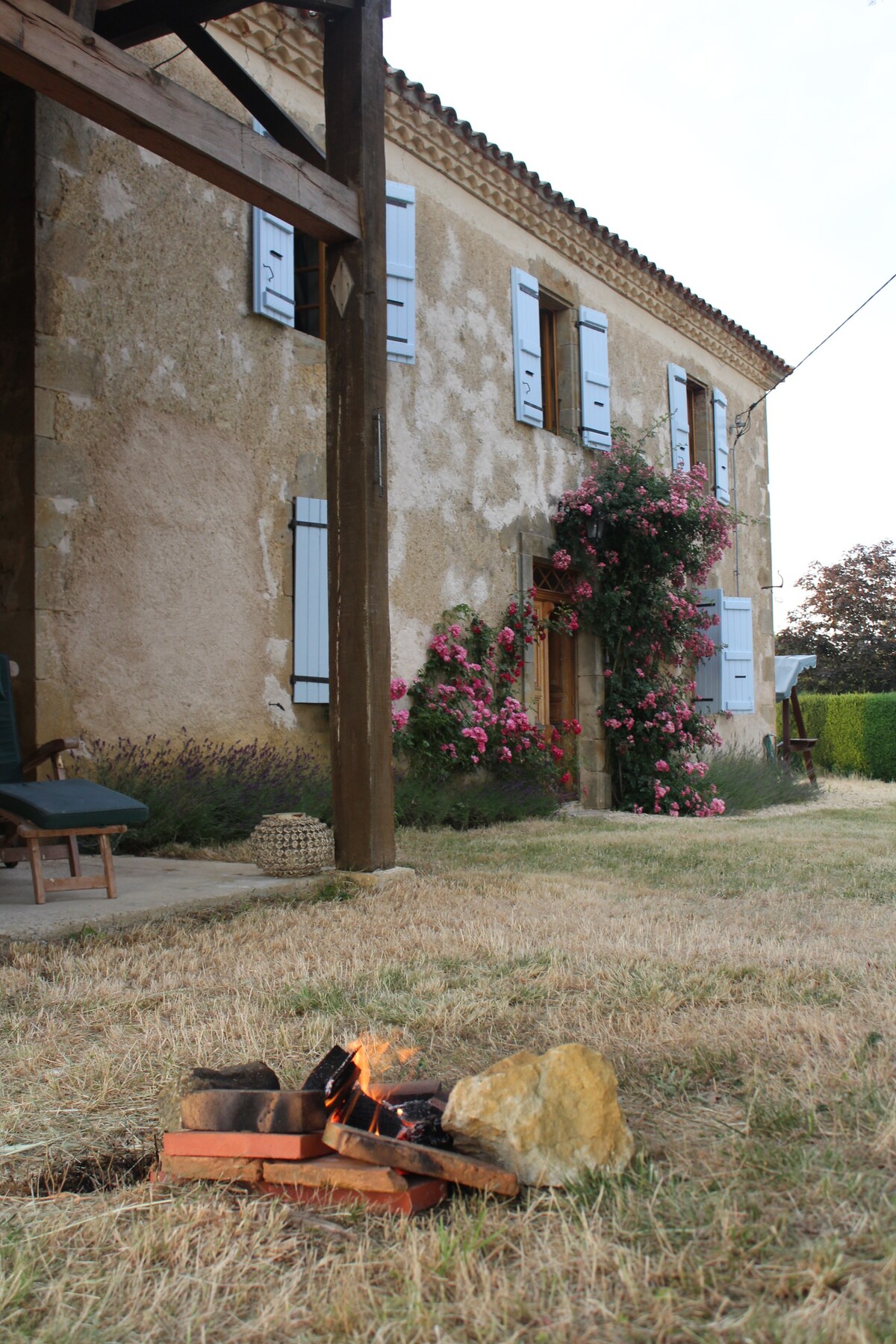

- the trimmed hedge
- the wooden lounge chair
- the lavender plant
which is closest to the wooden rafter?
the wooden lounge chair

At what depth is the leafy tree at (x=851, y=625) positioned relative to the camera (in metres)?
23.6

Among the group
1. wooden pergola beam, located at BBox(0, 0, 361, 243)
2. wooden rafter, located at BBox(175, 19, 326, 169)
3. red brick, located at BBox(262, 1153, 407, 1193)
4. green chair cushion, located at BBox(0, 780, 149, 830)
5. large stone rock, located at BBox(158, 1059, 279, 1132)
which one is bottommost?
red brick, located at BBox(262, 1153, 407, 1193)

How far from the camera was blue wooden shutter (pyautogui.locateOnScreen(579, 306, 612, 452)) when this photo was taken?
30.7 feet

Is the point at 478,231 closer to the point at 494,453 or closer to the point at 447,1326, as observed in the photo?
the point at 494,453

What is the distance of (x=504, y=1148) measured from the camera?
1.50m

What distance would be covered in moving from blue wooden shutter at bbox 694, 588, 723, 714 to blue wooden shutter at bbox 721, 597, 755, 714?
0.05 m

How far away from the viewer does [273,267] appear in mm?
6562

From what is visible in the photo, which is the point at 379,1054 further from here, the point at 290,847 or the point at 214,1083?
the point at 290,847

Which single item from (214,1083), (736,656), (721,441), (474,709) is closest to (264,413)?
(474,709)

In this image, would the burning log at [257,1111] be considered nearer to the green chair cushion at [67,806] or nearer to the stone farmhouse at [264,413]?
A: the green chair cushion at [67,806]

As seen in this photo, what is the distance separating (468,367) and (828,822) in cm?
432

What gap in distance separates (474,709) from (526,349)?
10.3ft

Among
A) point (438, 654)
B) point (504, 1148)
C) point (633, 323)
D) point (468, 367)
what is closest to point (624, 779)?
point (438, 654)

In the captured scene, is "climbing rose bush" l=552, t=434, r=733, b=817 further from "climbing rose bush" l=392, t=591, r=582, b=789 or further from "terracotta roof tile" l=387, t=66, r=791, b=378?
"terracotta roof tile" l=387, t=66, r=791, b=378
